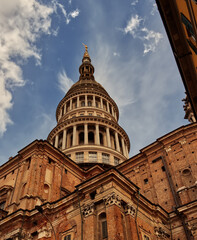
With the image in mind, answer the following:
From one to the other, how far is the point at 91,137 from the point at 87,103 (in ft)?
29.2

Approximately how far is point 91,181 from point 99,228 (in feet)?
12.4

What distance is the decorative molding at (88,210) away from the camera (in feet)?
68.7

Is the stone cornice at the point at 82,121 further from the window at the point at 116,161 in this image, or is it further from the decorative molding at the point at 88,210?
the decorative molding at the point at 88,210

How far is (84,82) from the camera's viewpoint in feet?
203

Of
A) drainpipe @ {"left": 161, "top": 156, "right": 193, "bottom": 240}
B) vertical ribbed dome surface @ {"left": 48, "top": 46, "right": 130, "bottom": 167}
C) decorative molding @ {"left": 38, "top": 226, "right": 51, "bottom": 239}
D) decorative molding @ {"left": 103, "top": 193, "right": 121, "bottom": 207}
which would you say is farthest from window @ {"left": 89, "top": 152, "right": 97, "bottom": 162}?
decorative molding @ {"left": 103, "top": 193, "right": 121, "bottom": 207}

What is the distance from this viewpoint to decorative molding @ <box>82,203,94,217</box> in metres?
21.0

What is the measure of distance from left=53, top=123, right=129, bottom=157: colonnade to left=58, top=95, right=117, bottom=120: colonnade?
7110 mm

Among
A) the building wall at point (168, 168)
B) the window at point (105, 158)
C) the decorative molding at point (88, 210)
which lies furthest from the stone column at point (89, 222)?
the window at point (105, 158)

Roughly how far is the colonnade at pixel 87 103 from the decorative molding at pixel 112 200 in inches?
1372

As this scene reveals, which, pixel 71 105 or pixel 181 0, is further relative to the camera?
pixel 71 105

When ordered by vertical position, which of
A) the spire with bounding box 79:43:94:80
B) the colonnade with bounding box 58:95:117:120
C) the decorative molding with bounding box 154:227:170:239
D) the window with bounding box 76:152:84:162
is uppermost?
the spire with bounding box 79:43:94:80

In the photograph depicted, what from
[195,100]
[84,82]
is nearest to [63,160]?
[195,100]

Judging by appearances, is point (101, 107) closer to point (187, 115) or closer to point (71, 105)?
point (71, 105)

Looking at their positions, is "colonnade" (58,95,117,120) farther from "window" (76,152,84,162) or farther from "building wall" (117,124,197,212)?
"building wall" (117,124,197,212)
